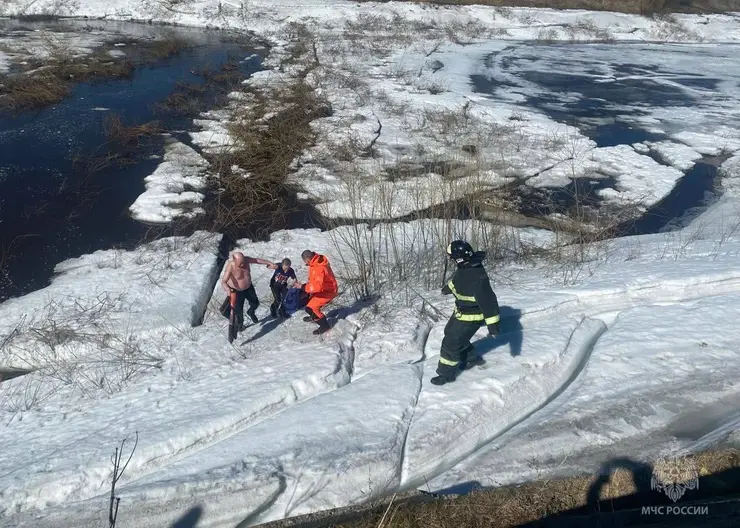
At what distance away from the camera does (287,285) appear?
301 inches

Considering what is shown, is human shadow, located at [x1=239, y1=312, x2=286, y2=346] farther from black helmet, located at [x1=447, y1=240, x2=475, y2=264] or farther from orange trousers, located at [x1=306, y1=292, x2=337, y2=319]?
black helmet, located at [x1=447, y1=240, x2=475, y2=264]

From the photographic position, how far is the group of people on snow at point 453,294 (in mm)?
5594

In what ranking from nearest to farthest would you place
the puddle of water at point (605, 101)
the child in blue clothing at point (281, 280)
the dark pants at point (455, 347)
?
the dark pants at point (455, 347), the child in blue clothing at point (281, 280), the puddle of water at point (605, 101)

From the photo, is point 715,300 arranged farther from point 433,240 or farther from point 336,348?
point 336,348

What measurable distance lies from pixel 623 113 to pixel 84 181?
52.2 ft

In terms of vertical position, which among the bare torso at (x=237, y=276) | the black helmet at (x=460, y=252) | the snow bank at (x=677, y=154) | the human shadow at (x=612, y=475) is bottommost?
the human shadow at (x=612, y=475)

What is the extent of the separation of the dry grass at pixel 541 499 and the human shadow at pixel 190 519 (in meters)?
1.37

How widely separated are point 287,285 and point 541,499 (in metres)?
4.05

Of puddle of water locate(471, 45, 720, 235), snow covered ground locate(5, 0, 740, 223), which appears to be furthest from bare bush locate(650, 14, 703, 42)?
puddle of water locate(471, 45, 720, 235)

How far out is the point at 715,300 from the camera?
26.6 ft

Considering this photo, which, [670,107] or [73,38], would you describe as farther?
[73,38]

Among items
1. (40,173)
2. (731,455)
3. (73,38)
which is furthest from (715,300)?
(73,38)

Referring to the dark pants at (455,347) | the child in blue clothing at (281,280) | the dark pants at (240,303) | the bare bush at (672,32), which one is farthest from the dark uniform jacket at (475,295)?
the bare bush at (672,32)

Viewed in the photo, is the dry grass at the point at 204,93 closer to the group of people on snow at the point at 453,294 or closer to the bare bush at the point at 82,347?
the bare bush at the point at 82,347
